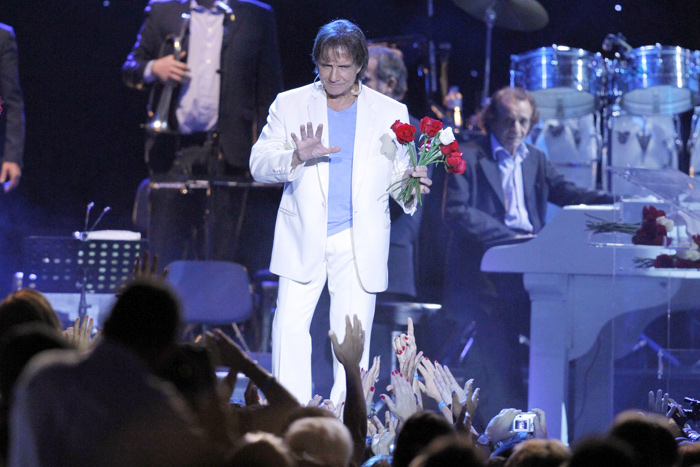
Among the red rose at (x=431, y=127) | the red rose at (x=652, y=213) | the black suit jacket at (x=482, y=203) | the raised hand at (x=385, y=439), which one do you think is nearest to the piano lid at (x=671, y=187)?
the red rose at (x=652, y=213)

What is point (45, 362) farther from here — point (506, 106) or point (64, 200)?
point (64, 200)

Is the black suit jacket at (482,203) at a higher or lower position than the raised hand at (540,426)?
higher

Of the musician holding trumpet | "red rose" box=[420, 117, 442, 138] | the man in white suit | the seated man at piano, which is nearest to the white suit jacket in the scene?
the man in white suit

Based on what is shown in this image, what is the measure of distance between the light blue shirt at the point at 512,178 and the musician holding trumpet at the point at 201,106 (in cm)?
178

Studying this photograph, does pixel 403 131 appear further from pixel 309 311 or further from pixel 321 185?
pixel 309 311

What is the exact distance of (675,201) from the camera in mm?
5266

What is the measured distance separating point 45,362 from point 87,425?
0.16 m

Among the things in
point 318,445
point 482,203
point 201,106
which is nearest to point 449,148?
point 318,445

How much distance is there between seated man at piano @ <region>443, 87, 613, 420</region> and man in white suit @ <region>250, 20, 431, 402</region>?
87.3 inches

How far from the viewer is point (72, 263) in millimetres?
6547

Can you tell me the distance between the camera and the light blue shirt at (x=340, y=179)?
15.8ft

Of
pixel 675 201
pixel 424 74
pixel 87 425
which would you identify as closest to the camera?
pixel 87 425

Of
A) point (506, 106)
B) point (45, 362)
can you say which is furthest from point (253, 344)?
point (45, 362)

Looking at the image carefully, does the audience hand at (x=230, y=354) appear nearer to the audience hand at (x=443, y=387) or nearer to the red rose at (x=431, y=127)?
the audience hand at (x=443, y=387)
